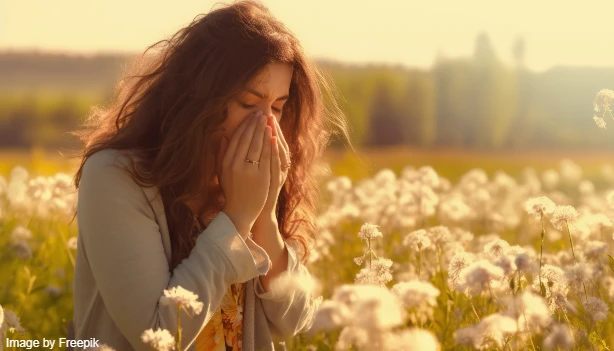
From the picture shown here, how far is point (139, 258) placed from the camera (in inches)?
106

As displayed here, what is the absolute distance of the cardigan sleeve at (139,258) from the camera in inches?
104

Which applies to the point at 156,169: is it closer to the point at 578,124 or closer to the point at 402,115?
the point at 578,124

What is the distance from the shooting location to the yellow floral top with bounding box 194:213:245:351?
3.07 m

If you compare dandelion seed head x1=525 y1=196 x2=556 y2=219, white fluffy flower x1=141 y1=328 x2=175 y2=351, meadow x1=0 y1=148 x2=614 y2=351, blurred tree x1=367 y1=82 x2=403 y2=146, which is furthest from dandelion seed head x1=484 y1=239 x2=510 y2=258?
blurred tree x1=367 y1=82 x2=403 y2=146

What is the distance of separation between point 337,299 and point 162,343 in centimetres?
46

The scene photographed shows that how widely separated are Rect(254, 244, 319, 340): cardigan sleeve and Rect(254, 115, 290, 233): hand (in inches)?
5.4

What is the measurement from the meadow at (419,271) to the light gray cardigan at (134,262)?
304 mm

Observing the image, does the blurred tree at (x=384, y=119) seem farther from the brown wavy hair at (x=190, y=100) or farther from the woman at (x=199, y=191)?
the woman at (x=199, y=191)

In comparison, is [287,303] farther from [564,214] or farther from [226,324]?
[564,214]

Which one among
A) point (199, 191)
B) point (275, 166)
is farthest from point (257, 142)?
point (199, 191)

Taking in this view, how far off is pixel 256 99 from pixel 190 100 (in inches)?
8.9

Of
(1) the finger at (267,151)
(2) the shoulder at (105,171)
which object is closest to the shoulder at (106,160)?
(2) the shoulder at (105,171)

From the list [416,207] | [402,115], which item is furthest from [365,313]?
[402,115]

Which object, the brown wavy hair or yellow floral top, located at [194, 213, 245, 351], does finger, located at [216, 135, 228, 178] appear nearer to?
the brown wavy hair
